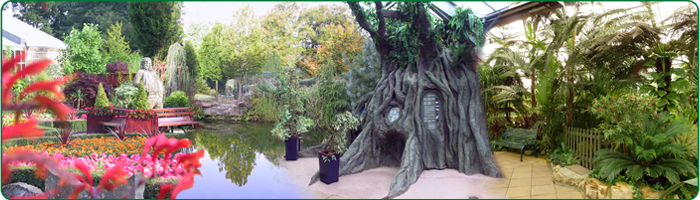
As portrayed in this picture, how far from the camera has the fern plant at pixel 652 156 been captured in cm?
347

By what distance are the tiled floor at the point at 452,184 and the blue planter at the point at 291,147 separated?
104mm

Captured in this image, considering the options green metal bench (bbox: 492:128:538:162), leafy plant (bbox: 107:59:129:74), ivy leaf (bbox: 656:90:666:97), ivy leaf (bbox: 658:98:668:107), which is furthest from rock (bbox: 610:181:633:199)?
leafy plant (bbox: 107:59:129:74)

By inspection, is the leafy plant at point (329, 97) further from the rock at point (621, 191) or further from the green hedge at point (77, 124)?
the rock at point (621, 191)

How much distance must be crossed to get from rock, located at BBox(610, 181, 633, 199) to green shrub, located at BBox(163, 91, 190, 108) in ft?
14.7

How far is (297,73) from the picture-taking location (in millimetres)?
4871

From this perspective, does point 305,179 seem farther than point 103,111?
Yes

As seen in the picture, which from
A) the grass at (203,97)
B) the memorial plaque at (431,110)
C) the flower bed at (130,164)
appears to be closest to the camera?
the flower bed at (130,164)

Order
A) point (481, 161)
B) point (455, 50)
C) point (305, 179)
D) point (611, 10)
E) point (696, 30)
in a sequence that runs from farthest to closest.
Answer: point (455, 50), point (481, 161), point (305, 179), point (611, 10), point (696, 30)

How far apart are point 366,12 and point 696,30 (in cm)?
339

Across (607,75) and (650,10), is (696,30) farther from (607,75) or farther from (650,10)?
(607,75)

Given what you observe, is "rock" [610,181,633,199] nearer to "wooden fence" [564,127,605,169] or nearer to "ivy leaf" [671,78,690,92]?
"wooden fence" [564,127,605,169]

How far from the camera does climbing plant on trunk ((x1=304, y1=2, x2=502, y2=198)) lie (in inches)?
178

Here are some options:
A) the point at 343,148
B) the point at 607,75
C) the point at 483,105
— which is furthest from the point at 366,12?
the point at 607,75

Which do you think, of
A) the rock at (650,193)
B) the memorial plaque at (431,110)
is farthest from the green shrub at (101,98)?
the rock at (650,193)
